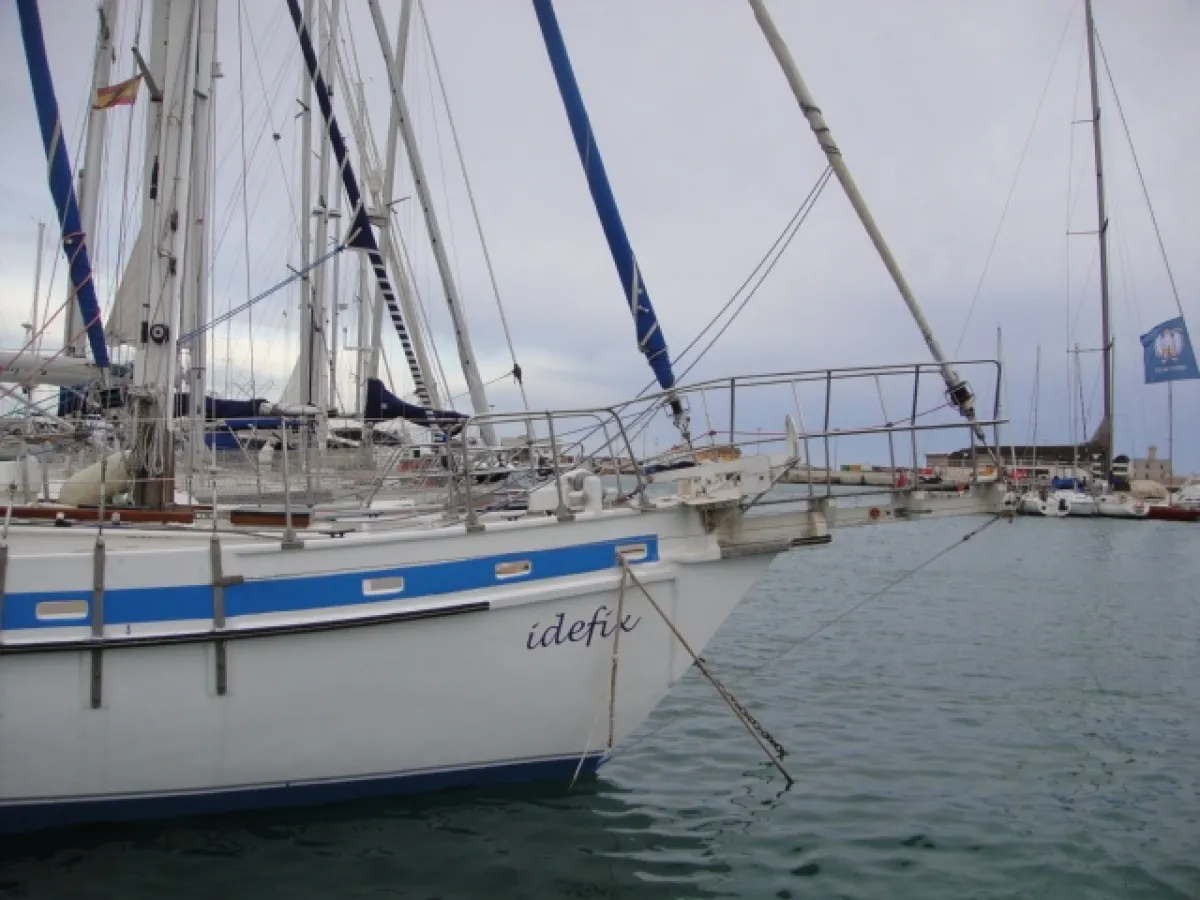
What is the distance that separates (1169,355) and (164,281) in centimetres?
4992

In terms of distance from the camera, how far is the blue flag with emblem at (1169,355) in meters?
46.9

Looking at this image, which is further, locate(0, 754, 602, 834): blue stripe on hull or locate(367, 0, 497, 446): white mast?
locate(367, 0, 497, 446): white mast

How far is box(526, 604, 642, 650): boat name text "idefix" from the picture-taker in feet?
25.2

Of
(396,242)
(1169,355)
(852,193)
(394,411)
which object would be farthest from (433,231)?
(1169,355)

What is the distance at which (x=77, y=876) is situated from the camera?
6844mm

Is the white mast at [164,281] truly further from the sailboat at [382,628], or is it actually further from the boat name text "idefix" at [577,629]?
the boat name text "idefix" at [577,629]

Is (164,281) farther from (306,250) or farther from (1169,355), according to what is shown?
(1169,355)

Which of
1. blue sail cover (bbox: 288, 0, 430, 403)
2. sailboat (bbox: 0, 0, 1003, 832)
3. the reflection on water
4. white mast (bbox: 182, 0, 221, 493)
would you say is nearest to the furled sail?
white mast (bbox: 182, 0, 221, 493)

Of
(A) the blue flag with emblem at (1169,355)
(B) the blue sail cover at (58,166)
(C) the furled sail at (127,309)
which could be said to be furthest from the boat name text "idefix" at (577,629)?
(A) the blue flag with emblem at (1169,355)

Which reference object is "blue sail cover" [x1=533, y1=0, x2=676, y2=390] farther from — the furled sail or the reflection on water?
the furled sail

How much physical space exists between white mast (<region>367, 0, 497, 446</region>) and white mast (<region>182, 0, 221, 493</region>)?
584cm

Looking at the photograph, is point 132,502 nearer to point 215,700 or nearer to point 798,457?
point 215,700

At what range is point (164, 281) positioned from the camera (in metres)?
9.22

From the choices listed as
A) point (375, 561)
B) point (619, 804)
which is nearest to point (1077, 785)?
point (619, 804)
